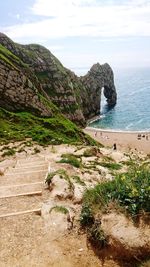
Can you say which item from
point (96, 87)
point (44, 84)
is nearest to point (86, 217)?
point (44, 84)

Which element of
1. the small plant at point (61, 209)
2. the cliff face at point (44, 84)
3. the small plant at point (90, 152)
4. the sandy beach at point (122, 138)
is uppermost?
A: the cliff face at point (44, 84)

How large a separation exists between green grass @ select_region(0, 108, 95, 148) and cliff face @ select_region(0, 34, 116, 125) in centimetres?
508

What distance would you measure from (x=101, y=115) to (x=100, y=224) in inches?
5036

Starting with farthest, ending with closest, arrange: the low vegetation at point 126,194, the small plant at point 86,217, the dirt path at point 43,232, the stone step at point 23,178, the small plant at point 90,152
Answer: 1. the small plant at point 90,152
2. the stone step at point 23,178
3. the small plant at point 86,217
4. the low vegetation at point 126,194
5. the dirt path at point 43,232

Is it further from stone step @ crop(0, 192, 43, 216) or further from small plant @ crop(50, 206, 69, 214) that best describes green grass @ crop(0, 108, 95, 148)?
small plant @ crop(50, 206, 69, 214)

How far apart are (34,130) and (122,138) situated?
47.8 meters

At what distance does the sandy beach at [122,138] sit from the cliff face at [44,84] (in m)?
10.6

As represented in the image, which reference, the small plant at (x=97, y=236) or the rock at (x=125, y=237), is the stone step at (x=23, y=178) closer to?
the small plant at (x=97, y=236)

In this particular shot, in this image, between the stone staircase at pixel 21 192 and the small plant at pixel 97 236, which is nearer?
the small plant at pixel 97 236

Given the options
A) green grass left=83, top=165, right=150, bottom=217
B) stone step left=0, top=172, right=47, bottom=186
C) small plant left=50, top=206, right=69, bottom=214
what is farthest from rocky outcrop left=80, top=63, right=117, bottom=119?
green grass left=83, top=165, right=150, bottom=217

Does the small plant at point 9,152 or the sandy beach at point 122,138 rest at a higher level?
the small plant at point 9,152

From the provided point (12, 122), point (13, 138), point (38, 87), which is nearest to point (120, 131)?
point (38, 87)

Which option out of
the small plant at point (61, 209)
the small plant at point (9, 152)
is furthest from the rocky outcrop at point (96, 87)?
the small plant at point (61, 209)

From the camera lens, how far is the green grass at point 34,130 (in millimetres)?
46312
